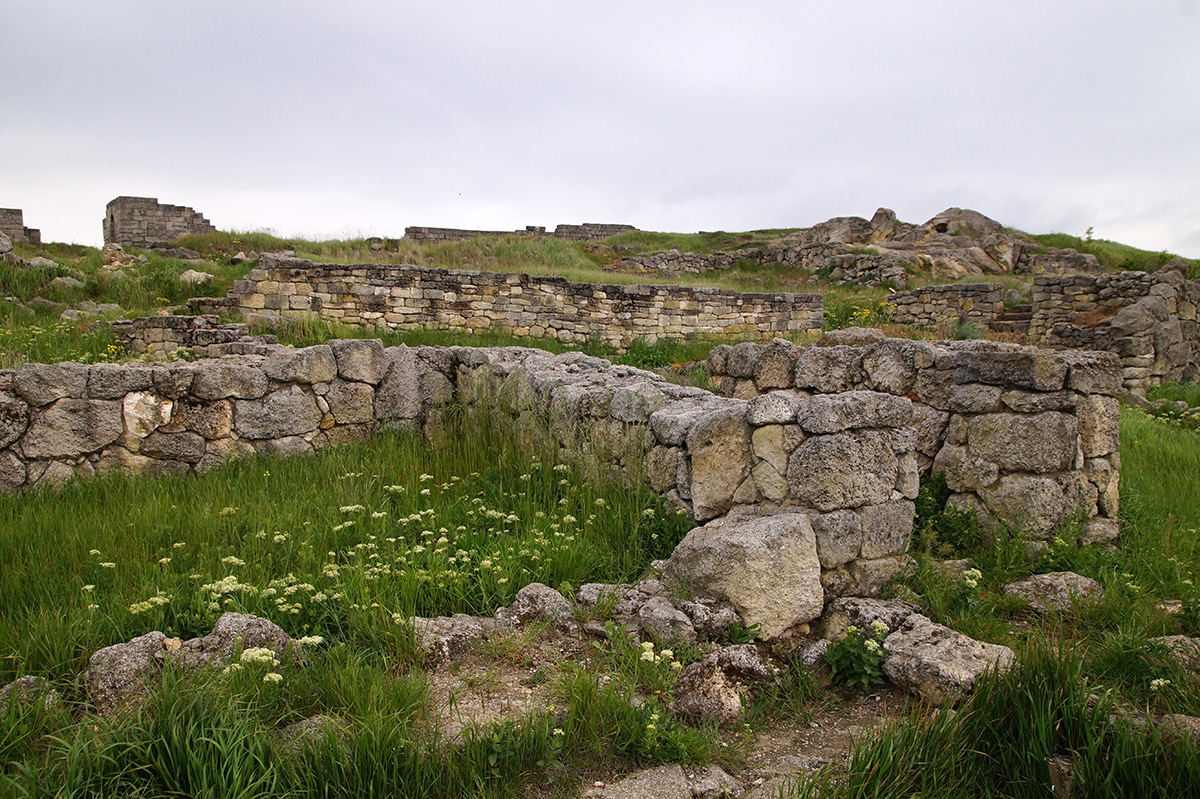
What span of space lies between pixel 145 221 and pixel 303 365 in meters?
19.1

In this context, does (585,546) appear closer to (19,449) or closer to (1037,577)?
(1037,577)

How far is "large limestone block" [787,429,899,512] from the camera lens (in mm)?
3635

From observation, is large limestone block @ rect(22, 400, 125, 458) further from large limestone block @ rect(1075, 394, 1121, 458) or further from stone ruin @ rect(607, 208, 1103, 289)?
stone ruin @ rect(607, 208, 1103, 289)

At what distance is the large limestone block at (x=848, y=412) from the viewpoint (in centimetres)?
368

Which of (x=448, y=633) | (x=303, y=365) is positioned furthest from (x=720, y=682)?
(x=303, y=365)

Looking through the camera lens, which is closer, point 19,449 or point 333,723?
point 333,723

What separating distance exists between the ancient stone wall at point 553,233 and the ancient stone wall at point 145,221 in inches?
304

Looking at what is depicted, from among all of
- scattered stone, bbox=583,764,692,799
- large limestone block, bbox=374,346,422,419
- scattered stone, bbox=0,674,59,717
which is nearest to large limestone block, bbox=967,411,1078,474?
scattered stone, bbox=583,764,692,799

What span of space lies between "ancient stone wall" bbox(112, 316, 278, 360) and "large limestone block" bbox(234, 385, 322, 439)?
3.05 m

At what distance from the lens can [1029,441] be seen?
4.48 metres

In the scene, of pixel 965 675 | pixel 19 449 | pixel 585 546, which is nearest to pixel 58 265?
pixel 19 449

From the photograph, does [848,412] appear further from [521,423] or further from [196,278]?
[196,278]

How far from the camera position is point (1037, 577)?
4.02 metres

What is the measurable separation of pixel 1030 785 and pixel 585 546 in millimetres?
2410
